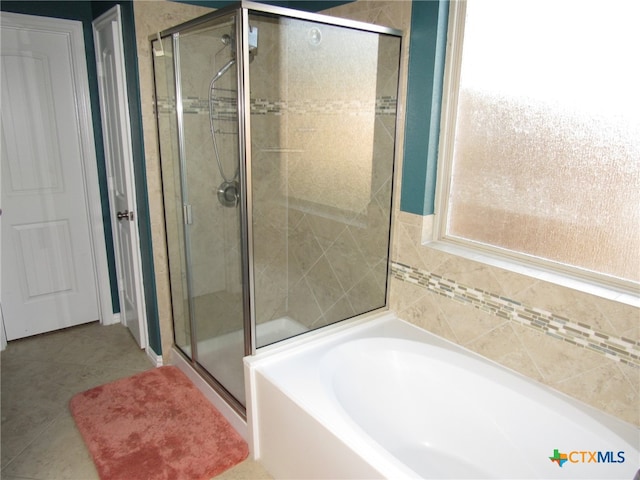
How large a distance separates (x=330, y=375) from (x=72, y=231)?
2224 mm

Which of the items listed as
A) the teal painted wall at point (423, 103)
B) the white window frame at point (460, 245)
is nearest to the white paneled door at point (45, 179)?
the teal painted wall at point (423, 103)

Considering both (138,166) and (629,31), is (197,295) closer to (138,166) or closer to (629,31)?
(138,166)

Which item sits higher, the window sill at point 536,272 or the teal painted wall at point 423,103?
the teal painted wall at point 423,103

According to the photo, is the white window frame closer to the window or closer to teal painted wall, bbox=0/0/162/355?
the window

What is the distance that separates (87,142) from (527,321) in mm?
2854

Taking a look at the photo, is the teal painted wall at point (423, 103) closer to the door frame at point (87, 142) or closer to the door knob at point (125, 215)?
the door knob at point (125, 215)

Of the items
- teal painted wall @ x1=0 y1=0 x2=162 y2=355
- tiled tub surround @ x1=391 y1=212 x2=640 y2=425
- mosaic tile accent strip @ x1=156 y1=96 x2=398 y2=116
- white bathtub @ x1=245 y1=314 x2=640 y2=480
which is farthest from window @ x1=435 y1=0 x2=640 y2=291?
teal painted wall @ x1=0 y1=0 x2=162 y2=355

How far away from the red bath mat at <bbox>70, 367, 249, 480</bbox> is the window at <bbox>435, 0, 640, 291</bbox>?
4.96 feet

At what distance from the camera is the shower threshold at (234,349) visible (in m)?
2.01

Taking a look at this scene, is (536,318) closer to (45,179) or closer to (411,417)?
(411,417)

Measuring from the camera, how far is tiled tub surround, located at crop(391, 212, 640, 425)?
152 centimetres

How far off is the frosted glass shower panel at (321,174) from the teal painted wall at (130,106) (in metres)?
0.80

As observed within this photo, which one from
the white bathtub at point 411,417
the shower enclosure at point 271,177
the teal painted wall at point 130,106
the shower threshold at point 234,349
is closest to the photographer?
the white bathtub at point 411,417

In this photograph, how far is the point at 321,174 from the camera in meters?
2.36
